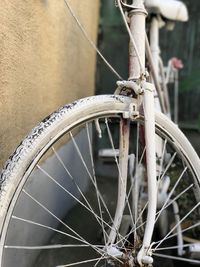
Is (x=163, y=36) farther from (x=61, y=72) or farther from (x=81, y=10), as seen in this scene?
(x=61, y=72)

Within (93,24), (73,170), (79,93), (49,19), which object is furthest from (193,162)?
(93,24)

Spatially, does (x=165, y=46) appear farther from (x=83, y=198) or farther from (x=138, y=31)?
(x=138, y=31)

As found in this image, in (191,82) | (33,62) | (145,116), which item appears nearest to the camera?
(145,116)

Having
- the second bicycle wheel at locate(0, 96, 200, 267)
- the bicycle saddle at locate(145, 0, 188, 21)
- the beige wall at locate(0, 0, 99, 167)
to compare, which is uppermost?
the bicycle saddle at locate(145, 0, 188, 21)

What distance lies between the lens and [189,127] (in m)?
4.87

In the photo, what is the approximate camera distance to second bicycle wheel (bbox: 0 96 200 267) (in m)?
1.49

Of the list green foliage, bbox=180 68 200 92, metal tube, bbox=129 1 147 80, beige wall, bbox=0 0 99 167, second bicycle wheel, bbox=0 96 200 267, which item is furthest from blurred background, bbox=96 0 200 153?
metal tube, bbox=129 1 147 80

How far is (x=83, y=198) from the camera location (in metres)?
2.33

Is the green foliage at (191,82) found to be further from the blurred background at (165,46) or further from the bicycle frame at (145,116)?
the bicycle frame at (145,116)

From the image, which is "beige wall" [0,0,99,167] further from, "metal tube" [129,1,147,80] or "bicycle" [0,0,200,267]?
"metal tube" [129,1,147,80]

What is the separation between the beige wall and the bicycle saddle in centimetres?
48

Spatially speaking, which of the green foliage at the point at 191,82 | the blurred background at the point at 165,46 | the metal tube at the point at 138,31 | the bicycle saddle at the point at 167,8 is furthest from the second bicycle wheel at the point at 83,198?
the blurred background at the point at 165,46

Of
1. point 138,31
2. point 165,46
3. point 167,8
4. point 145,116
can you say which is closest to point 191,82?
point 165,46

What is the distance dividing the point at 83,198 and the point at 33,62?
732 mm
